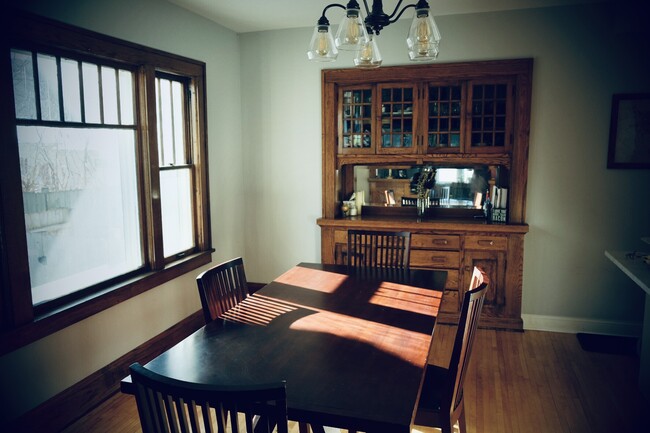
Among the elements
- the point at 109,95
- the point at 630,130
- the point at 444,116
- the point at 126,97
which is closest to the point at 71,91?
the point at 109,95

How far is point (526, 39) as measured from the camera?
407 centimetres

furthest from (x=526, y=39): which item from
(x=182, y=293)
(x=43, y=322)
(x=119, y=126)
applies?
(x=43, y=322)

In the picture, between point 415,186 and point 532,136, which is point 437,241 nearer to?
point 415,186

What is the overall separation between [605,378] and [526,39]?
8.92 feet

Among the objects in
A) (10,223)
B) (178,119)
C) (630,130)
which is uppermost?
(178,119)

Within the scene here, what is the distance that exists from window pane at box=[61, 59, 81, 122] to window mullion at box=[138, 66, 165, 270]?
1.70 feet

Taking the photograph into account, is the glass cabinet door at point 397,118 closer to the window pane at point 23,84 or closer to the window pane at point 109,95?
the window pane at point 109,95

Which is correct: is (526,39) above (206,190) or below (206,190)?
above

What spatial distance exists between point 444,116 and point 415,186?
76 centimetres

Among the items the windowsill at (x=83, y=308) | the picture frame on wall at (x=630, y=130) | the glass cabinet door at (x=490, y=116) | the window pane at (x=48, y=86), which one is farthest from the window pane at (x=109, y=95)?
the picture frame on wall at (x=630, y=130)

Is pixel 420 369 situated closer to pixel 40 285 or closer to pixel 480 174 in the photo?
pixel 40 285

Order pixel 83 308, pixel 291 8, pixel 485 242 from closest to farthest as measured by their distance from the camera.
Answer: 1. pixel 83 308
2. pixel 291 8
3. pixel 485 242

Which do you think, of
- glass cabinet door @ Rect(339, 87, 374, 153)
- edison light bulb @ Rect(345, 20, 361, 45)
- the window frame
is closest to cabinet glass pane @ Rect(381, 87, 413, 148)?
glass cabinet door @ Rect(339, 87, 374, 153)

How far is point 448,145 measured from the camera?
4.34 meters
